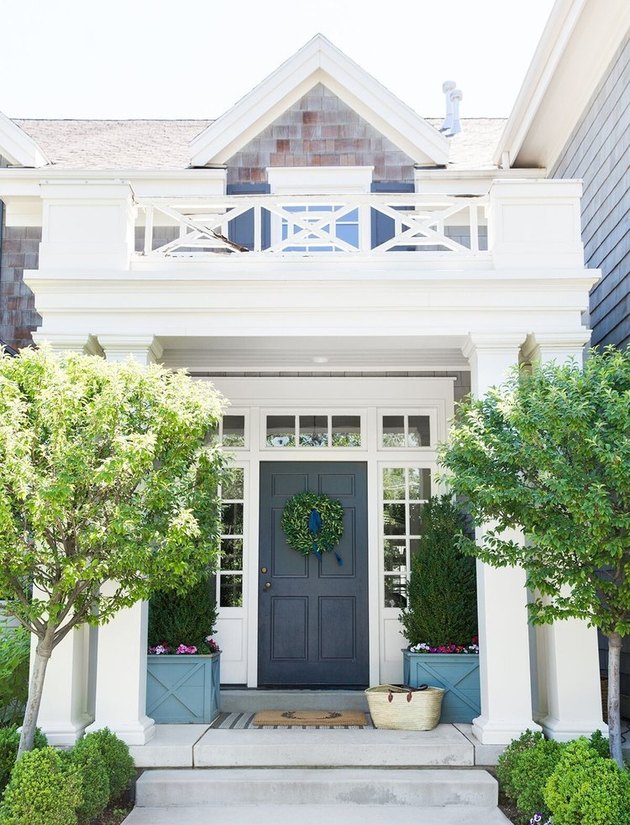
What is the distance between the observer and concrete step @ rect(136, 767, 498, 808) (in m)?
5.57

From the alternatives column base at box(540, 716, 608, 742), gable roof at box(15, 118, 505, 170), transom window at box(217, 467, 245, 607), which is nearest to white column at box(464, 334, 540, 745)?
column base at box(540, 716, 608, 742)

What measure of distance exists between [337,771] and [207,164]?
6.81 meters

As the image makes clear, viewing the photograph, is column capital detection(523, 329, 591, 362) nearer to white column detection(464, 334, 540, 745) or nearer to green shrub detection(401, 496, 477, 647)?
white column detection(464, 334, 540, 745)

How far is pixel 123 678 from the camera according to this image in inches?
236

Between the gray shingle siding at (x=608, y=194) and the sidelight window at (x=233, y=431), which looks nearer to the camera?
the gray shingle siding at (x=608, y=194)

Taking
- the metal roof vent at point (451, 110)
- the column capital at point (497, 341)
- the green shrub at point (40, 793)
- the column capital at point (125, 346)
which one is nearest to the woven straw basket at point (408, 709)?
the green shrub at point (40, 793)

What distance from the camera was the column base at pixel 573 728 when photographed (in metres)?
5.82

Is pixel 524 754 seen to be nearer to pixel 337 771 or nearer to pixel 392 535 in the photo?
pixel 337 771

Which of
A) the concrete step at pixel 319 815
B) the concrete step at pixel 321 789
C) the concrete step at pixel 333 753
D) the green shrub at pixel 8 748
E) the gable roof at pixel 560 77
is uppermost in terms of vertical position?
the gable roof at pixel 560 77

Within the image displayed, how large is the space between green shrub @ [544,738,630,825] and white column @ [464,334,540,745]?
3.18 feet

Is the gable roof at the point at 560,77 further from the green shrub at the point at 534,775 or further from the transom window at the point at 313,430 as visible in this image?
the green shrub at the point at 534,775

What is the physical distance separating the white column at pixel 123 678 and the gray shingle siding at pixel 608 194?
4728mm

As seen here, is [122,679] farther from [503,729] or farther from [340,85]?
[340,85]

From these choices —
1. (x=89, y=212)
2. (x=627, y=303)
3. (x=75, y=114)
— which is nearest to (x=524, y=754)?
A: (x=627, y=303)
